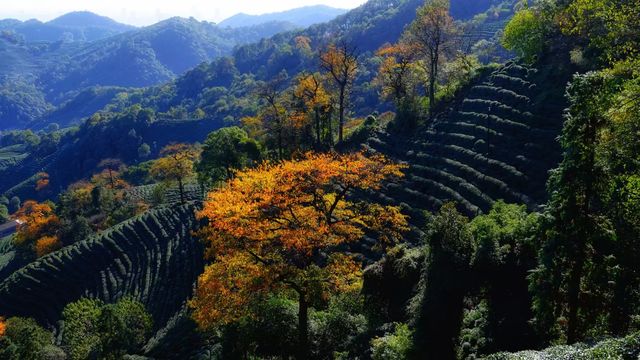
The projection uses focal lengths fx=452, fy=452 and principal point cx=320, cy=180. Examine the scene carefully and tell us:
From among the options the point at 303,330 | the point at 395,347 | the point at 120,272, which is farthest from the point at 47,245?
the point at 395,347

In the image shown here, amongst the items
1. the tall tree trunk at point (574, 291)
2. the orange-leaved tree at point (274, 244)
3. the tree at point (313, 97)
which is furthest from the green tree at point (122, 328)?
the tall tree trunk at point (574, 291)

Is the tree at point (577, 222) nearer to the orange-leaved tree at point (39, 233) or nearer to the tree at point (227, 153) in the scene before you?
the tree at point (227, 153)

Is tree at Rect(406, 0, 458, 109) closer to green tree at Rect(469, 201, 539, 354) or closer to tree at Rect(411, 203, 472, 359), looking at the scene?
green tree at Rect(469, 201, 539, 354)

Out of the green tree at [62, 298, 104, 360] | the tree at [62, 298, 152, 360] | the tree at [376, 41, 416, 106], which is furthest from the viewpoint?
the tree at [376, 41, 416, 106]

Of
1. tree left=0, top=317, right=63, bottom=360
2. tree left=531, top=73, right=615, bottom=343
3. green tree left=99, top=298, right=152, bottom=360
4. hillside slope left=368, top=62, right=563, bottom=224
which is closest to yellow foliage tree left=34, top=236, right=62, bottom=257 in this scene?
tree left=0, top=317, right=63, bottom=360

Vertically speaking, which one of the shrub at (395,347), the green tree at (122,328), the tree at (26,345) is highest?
the shrub at (395,347)
